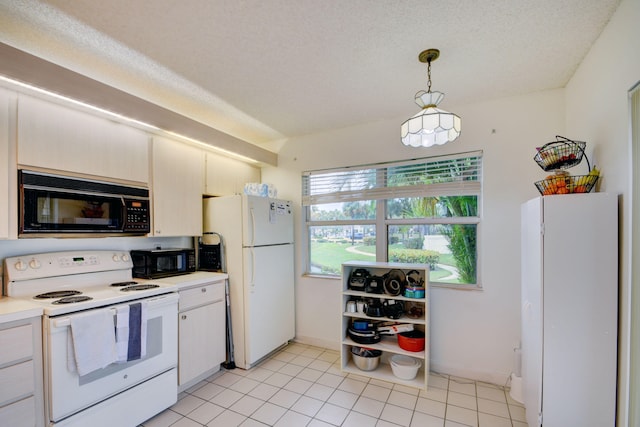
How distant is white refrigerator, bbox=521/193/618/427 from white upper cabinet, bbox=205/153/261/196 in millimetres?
2897

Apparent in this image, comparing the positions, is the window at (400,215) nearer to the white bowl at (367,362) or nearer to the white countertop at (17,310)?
the white bowl at (367,362)

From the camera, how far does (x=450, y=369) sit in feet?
8.81

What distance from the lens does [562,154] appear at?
1.80 m

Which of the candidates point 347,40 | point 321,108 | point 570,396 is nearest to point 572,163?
point 570,396

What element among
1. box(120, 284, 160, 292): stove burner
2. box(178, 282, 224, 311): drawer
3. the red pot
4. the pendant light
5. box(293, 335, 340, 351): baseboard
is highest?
the pendant light

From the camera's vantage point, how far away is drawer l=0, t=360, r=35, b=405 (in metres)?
1.45

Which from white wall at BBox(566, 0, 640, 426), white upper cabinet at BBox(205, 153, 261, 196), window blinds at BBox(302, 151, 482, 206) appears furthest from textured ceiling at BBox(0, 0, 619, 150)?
white upper cabinet at BBox(205, 153, 261, 196)

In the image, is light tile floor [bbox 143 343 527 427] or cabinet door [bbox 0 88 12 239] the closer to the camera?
cabinet door [bbox 0 88 12 239]

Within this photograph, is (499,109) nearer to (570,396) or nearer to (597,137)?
(597,137)

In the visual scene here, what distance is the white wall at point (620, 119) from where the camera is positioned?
→ 1399mm

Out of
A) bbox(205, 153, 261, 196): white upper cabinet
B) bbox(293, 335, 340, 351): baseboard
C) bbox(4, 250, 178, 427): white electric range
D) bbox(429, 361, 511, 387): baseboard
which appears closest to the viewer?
bbox(4, 250, 178, 427): white electric range

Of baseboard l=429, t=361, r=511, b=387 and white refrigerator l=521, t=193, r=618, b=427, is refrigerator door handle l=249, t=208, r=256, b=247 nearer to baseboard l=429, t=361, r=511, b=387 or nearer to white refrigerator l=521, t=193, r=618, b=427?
baseboard l=429, t=361, r=511, b=387

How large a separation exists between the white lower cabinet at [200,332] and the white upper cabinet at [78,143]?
1.15 metres

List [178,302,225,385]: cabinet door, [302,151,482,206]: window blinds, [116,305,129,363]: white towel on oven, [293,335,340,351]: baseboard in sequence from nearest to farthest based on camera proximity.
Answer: [116,305,129,363]: white towel on oven → [178,302,225,385]: cabinet door → [302,151,482,206]: window blinds → [293,335,340,351]: baseboard
